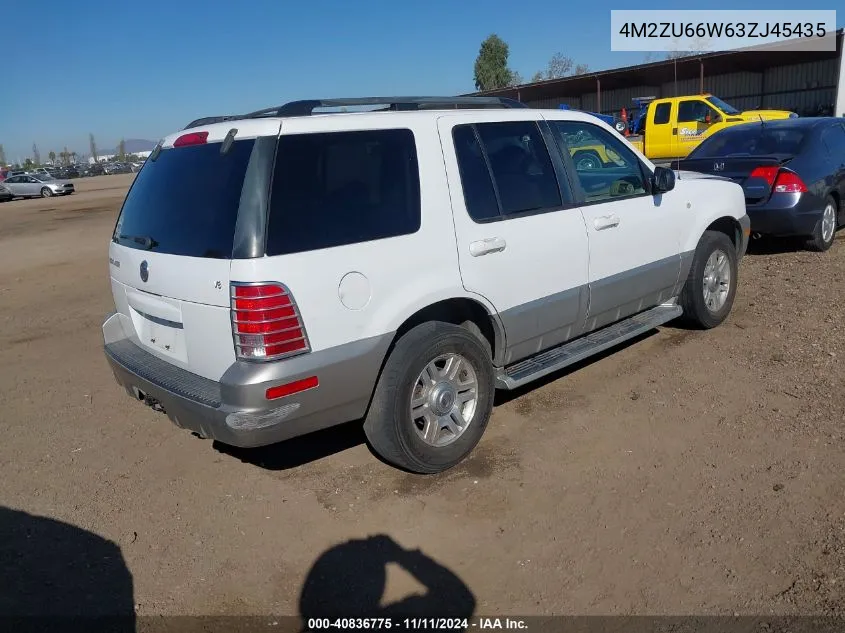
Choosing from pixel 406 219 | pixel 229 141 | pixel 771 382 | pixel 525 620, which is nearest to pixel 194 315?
pixel 229 141

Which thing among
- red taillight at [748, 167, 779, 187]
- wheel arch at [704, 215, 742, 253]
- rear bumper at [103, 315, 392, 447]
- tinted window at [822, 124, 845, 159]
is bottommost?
rear bumper at [103, 315, 392, 447]

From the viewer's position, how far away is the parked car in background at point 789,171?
8102mm

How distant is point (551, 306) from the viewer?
4.52 m

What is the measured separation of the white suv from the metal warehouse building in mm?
24317

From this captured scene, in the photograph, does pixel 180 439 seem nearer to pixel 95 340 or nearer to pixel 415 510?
pixel 415 510

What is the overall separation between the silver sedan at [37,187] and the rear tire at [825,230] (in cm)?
3838

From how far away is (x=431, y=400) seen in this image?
13.0 feet

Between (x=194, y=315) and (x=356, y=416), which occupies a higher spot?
(x=194, y=315)

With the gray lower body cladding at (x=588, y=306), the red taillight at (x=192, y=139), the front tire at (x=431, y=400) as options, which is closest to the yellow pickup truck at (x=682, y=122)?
Answer: the gray lower body cladding at (x=588, y=306)

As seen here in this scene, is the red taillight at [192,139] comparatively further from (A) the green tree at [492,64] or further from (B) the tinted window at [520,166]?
(A) the green tree at [492,64]

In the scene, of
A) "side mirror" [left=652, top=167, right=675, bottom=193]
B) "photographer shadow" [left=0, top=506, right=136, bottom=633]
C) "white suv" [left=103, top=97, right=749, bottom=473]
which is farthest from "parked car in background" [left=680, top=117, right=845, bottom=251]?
"photographer shadow" [left=0, top=506, right=136, bottom=633]

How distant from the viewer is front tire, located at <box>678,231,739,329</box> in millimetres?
5738

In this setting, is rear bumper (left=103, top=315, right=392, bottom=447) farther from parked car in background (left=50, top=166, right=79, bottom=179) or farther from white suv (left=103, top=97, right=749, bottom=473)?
parked car in background (left=50, top=166, right=79, bottom=179)

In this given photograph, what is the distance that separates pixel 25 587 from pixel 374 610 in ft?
5.34
